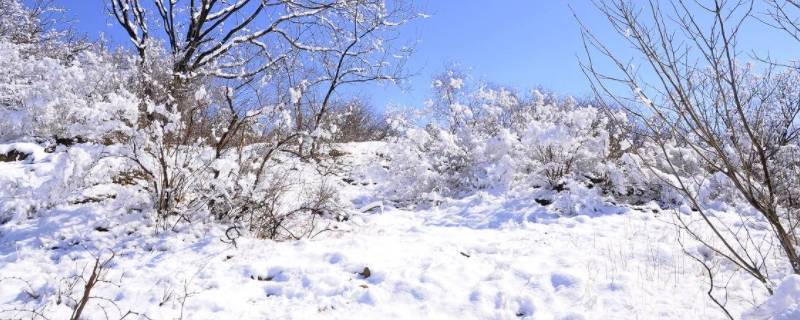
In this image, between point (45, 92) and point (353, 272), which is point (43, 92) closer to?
point (45, 92)

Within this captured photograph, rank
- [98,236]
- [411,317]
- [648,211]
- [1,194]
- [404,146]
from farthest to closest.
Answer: [404,146] → [648,211] → [1,194] → [98,236] → [411,317]

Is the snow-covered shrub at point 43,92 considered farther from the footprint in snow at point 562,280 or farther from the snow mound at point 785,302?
the snow mound at point 785,302

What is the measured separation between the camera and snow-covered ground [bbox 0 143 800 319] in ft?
10.9

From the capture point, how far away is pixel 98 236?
4695 millimetres

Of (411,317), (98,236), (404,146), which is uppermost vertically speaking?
(404,146)

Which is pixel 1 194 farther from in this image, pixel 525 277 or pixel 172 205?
pixel 525 277

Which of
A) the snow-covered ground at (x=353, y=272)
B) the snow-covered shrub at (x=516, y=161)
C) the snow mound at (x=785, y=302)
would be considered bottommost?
the snow-covered ground at (x=353, y=272)

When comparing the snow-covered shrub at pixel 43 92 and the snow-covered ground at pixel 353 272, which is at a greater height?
the snow-covered shrub at pixel 43 92

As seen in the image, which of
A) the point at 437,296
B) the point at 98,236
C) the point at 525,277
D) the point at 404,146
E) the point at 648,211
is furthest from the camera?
the point at 404,146

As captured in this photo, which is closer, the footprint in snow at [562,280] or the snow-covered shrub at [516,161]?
the footprint in snow at [562,280]

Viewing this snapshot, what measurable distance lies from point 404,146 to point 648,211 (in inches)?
163

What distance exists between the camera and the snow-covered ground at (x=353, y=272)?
3316 mm

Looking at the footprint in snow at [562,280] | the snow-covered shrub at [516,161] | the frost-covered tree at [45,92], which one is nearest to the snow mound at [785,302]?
the footprint in snow at [562,280]

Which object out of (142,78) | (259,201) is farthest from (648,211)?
(142,78)
